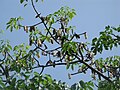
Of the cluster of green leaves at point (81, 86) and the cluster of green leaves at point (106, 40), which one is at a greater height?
the cluster of green leaves at point (106, 40)

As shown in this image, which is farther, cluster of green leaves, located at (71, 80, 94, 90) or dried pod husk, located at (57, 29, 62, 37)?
dried pod husk, located at (57, 29, 62, 37)

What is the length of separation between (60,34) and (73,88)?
2.47ft

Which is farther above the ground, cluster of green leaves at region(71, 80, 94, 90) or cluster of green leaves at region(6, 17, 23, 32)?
cluster of green leaves at region(6, 17, 23, 32)

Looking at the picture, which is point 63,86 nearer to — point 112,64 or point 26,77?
point 26,77

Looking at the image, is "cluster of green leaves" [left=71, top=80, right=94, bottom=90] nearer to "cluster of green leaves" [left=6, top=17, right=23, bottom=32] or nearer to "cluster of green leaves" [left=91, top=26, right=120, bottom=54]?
"cluster of green leaves" [left=91, top=26, right=120, bottom=54]

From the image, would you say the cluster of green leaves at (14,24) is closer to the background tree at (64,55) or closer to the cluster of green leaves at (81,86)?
the background tree at (64,55)

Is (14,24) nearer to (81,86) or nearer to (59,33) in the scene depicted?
(59,33)

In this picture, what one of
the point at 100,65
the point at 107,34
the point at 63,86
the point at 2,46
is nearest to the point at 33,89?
the point at 63,86

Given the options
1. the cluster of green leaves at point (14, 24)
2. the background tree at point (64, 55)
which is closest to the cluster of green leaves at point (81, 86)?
the background tree at point (64, 55)

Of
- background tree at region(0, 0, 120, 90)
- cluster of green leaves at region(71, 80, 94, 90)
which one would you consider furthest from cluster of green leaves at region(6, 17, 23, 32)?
cluster of green leaves at region(71, 80, 94, 90)

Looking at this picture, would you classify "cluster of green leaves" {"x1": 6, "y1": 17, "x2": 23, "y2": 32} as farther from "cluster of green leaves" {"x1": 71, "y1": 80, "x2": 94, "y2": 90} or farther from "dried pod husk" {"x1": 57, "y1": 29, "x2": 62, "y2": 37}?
"cluster of green leaves" {"x1": 71, "y1": 80, "x2": 94, "y2": 90}

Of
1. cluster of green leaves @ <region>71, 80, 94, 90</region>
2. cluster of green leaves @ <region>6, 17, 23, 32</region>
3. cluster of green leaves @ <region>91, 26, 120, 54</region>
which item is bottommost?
cluster of green leaves @ <region>71, 80, 94, 90</region>

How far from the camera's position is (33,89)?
1.61 m

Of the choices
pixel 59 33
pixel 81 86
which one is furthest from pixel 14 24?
pixel 81 86
